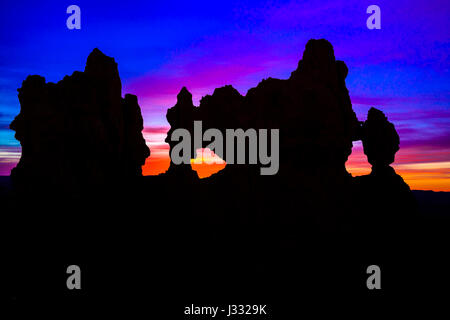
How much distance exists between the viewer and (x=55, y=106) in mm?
38750

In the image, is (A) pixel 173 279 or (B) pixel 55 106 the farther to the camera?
(B) pixel 55 106

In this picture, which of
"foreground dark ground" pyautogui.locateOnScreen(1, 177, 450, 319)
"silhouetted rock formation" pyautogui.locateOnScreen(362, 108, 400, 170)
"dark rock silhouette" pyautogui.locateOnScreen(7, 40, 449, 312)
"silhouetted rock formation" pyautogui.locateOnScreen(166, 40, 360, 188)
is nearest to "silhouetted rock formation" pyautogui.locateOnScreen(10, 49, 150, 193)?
"dark rock silhouette" pyautogui.locateOnScreen(7, 40, 449, 312)

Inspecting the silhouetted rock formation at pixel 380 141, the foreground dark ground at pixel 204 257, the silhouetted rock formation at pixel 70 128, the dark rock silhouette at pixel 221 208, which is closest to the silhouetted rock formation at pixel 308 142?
the dark rock silhouette at pixel 221 208

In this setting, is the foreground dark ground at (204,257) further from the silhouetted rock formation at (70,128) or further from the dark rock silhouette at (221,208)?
the silhouetted rock formation at (70,128)

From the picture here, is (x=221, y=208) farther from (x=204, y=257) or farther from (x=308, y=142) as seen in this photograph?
(x=308, y=142)

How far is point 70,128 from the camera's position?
39.1 metres

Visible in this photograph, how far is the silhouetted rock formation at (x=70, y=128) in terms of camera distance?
125 ft

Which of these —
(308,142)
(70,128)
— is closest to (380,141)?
(308,142)

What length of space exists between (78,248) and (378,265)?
33997 millimetres

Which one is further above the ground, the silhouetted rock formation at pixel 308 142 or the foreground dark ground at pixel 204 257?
the silhouetted rock formation at pixel 308 142
